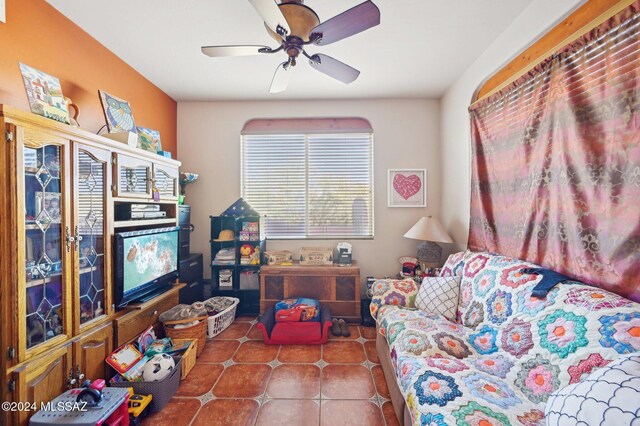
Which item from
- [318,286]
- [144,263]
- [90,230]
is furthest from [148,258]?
[318,286]

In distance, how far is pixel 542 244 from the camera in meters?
1.66


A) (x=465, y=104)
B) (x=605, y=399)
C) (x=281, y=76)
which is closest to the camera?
(x=605, y=399)

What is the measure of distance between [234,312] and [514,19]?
368 centimetres

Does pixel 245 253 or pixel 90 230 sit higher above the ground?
pixel 90 230

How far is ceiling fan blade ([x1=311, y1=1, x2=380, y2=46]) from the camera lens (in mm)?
1322

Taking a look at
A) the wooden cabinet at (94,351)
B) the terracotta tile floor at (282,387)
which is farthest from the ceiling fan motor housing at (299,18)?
the terracotta tile floor at (282,387)

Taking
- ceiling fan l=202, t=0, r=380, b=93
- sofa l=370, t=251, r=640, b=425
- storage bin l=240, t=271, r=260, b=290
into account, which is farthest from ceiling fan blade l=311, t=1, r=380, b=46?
storage bin l=240, t=271, r=260, b=290

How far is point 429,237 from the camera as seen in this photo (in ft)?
9.25

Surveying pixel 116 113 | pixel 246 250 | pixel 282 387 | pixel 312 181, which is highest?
pixel 116 113

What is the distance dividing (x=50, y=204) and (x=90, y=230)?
0.96 ft

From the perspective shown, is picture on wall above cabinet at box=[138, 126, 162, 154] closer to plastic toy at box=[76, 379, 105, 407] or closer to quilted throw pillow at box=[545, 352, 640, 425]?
plastic toy at box=[76, 379, 105, 407]

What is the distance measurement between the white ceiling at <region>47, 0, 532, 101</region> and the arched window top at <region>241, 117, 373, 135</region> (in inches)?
14.8

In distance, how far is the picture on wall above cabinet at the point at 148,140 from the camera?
7.88 feet

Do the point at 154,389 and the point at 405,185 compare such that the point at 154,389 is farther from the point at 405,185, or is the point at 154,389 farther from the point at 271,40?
the point at 405,185
